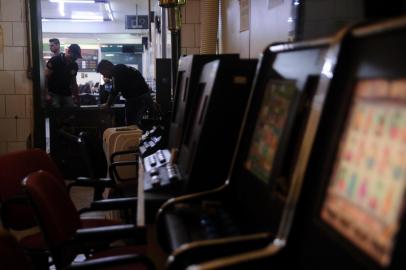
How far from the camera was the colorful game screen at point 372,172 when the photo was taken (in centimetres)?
69

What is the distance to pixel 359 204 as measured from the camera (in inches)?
30.5

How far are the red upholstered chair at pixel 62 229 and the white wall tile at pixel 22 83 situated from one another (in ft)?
10.5

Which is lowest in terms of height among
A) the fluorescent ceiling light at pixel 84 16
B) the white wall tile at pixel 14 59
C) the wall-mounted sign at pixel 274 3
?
the white wall tile at pixel 14 59

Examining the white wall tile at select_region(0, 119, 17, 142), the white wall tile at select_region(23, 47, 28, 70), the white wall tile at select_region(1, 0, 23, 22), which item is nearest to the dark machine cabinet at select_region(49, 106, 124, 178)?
the white wall tile at select_region(0, 119, 17, 142)

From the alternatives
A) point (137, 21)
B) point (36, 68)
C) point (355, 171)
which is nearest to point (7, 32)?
point (36, 68)

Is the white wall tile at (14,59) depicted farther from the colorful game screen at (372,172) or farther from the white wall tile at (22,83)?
the colorful game screen at (372,172)

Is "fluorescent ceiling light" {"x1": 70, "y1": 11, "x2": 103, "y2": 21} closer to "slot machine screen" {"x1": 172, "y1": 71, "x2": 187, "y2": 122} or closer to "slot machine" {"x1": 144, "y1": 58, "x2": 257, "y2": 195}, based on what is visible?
"slot machine screen" {"x1": 172, "y1": 71, "x2": 187, "y2": 122}

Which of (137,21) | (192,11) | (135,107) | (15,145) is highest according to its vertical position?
(137,21)

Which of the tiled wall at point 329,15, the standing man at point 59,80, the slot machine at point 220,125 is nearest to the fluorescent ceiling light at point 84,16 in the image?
the standing man at point 59,80

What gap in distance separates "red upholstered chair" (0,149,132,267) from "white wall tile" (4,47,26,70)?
2716 millimetres

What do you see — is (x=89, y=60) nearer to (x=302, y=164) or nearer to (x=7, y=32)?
(x=7, y=32)

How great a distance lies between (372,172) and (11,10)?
484 cm

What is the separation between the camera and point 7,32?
16.1 ft

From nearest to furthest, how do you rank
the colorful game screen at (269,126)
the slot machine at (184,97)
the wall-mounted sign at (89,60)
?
the colorful game screen at (269,126) → the slot machine at (184,97) → the wall-mounted sign at (89,60)
